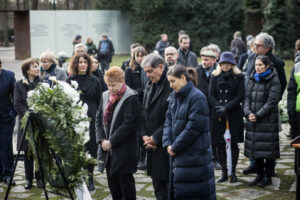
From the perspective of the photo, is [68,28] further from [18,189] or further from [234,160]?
[234,160]

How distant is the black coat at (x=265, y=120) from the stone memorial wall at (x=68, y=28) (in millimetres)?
A: 26722

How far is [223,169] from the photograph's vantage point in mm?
7523

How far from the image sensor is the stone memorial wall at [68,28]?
32344mm

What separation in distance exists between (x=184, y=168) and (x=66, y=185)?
1.32 meters

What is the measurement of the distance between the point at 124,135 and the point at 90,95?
1.72m

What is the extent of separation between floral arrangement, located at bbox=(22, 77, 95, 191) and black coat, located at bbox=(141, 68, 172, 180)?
3.53 ft

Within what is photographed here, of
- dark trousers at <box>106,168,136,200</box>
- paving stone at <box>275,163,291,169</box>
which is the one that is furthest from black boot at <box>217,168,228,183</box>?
dark trousers at <box>106,168,136,200</box>

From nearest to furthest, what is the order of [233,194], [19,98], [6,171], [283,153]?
[233,194] < [19,98] < [6,171] < [283,153]

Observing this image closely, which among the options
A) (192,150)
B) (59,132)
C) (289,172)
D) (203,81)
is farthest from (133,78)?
(59,132)

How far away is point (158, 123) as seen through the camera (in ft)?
19.2

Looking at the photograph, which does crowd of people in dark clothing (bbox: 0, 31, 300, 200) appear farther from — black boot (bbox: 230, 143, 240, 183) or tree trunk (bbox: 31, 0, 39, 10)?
tree trunk (bbox: 31, 0, 39, 10)

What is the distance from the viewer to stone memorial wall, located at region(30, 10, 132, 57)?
1273 inches

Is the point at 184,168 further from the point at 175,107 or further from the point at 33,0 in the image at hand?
the point at 33,0

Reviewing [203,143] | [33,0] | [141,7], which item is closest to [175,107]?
[203,143]
